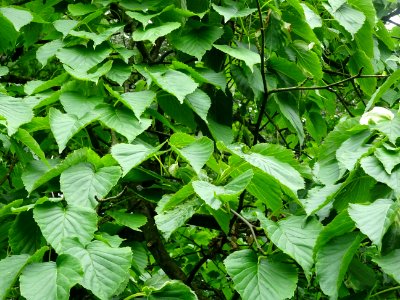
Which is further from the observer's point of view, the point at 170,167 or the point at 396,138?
the point at 170,167

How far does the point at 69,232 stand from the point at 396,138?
2.04 feet

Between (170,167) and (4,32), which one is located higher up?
(4,32)

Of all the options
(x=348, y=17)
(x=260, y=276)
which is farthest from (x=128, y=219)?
(x=348, y=17)

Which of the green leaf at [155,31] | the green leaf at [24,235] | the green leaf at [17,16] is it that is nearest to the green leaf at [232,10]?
the green leaf at [155,31]

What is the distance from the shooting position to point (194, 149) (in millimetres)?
1188

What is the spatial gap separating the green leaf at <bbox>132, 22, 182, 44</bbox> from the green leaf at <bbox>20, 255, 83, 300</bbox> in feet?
2.29

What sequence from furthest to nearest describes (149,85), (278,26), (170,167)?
(278,26)
(149,85)
(170,167)

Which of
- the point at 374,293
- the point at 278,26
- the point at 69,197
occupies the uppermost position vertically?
the point at 278,26

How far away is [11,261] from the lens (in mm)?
1056

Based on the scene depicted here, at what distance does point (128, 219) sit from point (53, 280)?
1.17 feet

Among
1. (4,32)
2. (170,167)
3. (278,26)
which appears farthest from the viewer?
(278,26)

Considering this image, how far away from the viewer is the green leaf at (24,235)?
1165mm

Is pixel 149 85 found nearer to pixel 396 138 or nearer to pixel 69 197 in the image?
pixel 69 197

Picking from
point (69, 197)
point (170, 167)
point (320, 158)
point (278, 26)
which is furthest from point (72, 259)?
point (278, 26)
